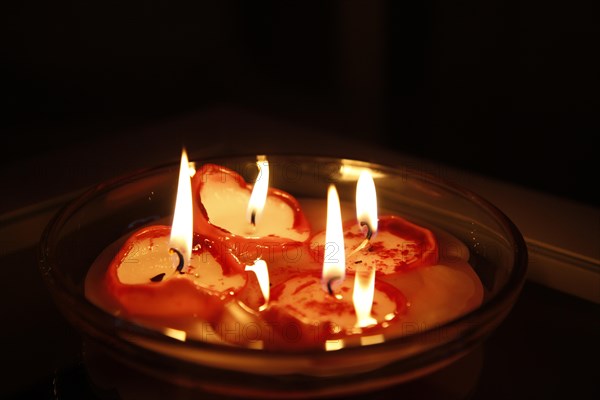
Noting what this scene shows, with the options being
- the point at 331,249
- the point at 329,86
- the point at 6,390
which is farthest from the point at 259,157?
the point at 329,86

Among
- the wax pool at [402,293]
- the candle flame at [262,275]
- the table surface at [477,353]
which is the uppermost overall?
the candle flame at [262,275]

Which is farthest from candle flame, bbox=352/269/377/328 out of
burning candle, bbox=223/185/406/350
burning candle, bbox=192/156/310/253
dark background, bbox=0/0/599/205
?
dark background, bbox=0/0/599/205

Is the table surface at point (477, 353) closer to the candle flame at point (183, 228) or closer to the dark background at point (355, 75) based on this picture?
the candle flame at point (183, 228)

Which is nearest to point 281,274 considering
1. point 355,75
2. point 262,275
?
point 262,275

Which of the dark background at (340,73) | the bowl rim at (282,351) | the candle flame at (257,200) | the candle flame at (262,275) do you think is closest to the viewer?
the bowl rim at (282,351)

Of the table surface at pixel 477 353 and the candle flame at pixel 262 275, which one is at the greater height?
the candle flame at pixel 262 275

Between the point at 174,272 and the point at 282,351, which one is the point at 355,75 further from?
the point at 282,351

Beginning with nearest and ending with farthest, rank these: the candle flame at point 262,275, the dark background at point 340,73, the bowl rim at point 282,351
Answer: the bowl rim at point 282,351 → the candle flame at point 262,275 → the dark background at point 340,73

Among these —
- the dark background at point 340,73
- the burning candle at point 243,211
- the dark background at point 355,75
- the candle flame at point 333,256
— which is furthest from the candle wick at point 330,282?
the dark background at point 355,75

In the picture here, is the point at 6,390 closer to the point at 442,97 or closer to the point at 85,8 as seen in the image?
the point at 85,8
